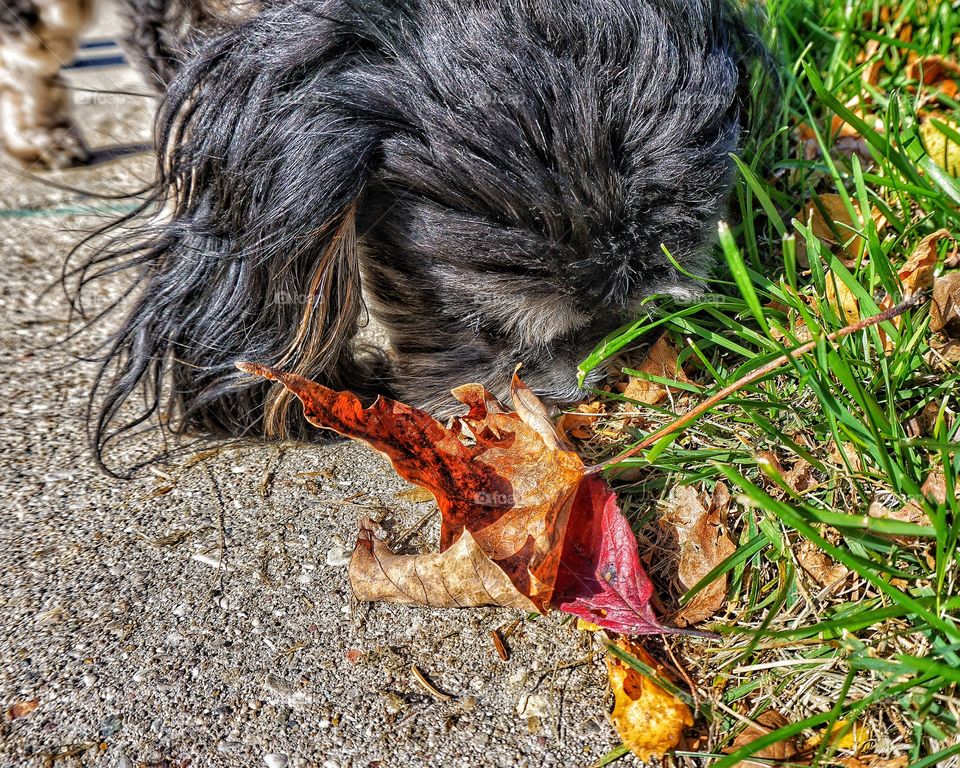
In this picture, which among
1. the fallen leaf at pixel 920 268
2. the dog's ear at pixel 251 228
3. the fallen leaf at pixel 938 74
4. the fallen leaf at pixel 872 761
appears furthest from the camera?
the fallen leaf at pixel 938 74

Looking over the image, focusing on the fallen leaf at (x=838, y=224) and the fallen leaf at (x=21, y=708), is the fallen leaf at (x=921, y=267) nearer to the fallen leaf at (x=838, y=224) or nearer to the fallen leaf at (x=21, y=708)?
the fallen leaf at (x=838, y=224)

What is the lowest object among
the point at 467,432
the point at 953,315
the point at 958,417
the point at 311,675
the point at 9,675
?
the point at 9,675

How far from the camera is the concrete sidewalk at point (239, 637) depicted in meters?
1.39

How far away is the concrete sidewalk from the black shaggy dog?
0.89 ft

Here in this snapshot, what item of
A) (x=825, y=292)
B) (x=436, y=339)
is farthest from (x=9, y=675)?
(x=825, y=292)

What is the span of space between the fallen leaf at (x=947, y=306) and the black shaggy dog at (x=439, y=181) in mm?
483

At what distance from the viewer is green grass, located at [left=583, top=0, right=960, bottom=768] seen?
127 cm

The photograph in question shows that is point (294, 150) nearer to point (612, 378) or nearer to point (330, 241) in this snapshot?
point (330, 241)

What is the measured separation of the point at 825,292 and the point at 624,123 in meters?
0.58

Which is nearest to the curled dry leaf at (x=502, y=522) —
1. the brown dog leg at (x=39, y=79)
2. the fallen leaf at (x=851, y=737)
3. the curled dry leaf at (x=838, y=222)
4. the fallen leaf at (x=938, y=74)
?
the fallen leaf at (x=851, y=737)

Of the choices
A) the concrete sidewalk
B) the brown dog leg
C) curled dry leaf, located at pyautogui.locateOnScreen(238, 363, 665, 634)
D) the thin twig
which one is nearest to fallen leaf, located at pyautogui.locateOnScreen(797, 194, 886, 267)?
the thin twig

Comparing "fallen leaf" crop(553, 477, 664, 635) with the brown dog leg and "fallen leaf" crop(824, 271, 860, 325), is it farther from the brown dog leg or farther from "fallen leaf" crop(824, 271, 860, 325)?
the brown dog leg

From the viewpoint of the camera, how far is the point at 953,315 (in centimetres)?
162

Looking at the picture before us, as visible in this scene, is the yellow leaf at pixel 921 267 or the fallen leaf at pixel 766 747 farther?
the yellow leaf at pixel 921 267
